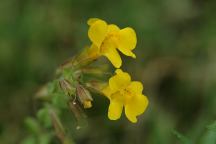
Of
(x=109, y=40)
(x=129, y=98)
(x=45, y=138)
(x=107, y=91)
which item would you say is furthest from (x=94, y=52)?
(x=45, y=138)

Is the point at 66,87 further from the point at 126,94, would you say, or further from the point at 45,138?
the point at 45,138

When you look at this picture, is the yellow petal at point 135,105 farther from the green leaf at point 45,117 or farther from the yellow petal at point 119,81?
the green leaf at point 45,117

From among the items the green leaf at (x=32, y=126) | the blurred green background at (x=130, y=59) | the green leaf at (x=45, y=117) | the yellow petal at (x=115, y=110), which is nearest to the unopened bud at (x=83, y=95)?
the yellow petal at (x=115, y=110)

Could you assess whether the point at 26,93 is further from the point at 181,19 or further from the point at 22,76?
the point at 181,19

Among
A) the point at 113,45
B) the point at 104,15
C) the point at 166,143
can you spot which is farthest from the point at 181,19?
the point at 113,45

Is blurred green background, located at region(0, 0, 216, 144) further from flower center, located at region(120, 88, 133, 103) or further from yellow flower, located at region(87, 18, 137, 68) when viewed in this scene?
yellow flower, located at region(87, 18, 137, 68)

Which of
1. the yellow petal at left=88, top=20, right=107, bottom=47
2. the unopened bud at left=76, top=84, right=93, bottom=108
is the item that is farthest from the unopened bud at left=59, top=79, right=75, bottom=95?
the yellow petal at left=88, top=20, right=107, bottom=47
